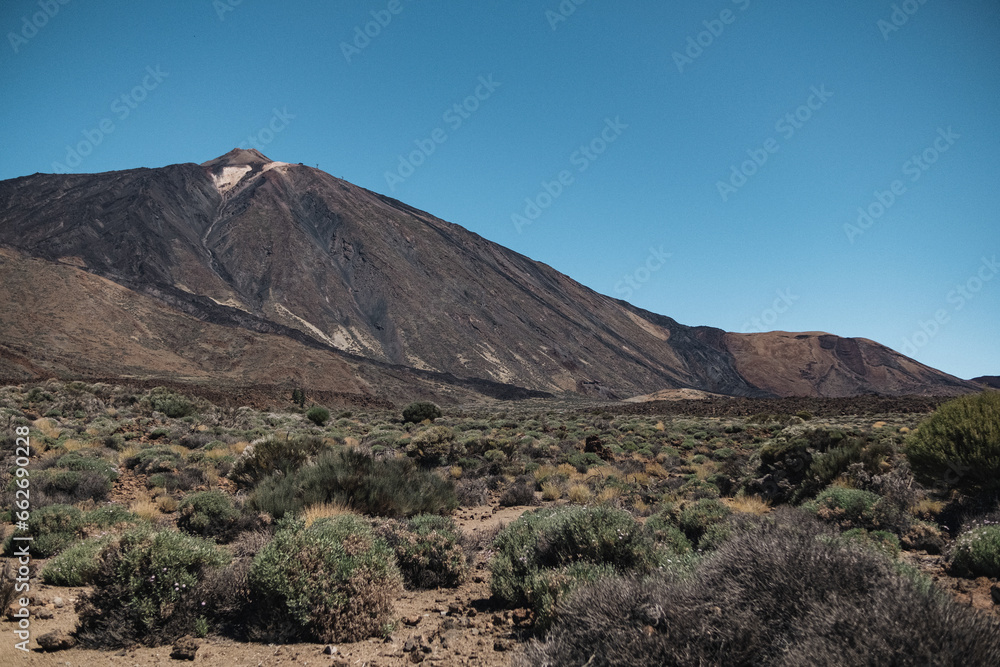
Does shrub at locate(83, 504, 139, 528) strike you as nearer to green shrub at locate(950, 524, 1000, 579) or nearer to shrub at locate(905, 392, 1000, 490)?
green shrub at locate(950, 524, 1000, 579)

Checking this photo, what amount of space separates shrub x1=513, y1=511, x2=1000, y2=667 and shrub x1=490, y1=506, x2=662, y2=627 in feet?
3.34

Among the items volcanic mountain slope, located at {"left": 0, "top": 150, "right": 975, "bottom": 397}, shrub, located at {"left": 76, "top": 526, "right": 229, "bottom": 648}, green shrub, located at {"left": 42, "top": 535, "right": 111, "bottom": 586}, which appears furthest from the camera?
volcanic mountain slope, located at {"left": 0, "top": 150, "right": 975, "bottom": 397}

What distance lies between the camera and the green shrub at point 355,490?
788 centimetres

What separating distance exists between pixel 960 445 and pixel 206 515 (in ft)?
35.1

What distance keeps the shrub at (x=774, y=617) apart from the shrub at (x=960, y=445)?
5.65 m

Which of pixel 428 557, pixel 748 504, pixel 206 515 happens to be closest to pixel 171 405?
pixel 206 515

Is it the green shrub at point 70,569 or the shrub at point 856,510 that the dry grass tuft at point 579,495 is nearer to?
the shrub at point 856,510

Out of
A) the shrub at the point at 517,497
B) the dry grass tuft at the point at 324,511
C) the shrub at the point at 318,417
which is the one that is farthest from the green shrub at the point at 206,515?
the shrub at the point at 318,417

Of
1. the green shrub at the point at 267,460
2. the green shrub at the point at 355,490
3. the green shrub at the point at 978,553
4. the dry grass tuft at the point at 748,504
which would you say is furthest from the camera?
the green shrub at the point at 267,460

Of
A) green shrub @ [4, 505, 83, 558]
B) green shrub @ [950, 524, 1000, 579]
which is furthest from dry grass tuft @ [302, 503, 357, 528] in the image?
green shrub @ [950, 524, 1000, 579]

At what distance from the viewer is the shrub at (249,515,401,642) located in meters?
4.38

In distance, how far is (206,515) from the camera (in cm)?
719

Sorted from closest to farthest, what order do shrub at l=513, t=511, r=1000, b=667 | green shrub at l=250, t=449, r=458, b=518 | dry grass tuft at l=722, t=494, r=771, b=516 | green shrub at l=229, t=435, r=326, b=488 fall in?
shrub at l=513, t=511, r=1000, b=667, green shrub at l=250, t=449, r=458, b=518, dry grass tuft at l=722, t=494, r=771, b=516, green shrub at l=229, t=435, r=326, b=488

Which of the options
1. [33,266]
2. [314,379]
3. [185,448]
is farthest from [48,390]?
[33,266]
